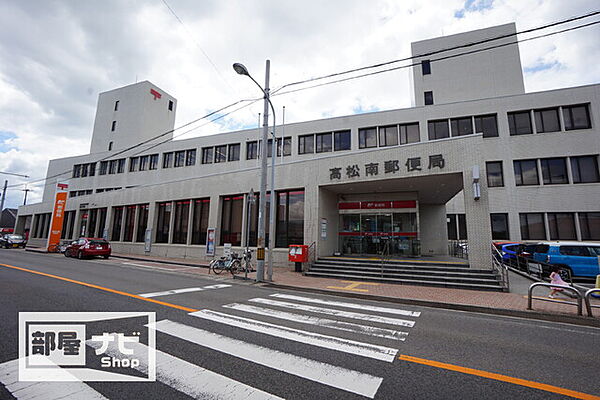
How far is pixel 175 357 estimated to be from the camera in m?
3.80

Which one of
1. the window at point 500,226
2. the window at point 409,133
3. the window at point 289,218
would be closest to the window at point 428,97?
the window at point 409,133

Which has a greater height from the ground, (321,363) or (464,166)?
(464,166)

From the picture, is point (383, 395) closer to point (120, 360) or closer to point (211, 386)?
point (211, 386)

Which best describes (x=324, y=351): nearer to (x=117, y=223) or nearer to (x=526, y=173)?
(x=526, y=173)

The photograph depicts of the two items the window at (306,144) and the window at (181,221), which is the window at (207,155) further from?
the window at (306,144)

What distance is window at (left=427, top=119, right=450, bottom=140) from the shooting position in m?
22.4

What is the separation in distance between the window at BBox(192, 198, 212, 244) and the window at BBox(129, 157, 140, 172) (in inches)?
728

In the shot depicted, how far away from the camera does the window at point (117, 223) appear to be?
86.7 ft

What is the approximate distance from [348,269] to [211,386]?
10.5 meters

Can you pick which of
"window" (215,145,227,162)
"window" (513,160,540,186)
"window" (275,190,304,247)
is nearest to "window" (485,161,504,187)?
"window" (513,160,540,186)

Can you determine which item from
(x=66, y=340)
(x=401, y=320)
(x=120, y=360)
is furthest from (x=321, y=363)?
(x=66, y=340)

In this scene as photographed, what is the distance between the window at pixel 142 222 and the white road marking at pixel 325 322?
21.0 meters

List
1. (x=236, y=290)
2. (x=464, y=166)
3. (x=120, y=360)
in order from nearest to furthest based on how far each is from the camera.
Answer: (x=120, y=360) < (x=236, y=290) < (x=464, y=166)

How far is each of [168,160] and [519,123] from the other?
34.2 m
